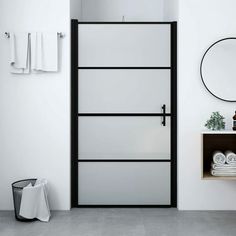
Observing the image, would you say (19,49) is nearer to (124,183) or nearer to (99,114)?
(99,114)

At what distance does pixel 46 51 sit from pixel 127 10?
1274mm

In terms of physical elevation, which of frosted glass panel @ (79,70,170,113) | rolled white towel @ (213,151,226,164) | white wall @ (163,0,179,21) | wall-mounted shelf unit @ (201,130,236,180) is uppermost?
white wall @ (163,0,179,21)

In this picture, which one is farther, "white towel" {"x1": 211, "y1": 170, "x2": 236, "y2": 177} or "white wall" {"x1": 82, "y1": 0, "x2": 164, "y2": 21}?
"white wall" {"x1": 82, "y1": 0, "x2": 164, "y2": 21}

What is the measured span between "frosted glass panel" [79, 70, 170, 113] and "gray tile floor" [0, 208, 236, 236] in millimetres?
1043

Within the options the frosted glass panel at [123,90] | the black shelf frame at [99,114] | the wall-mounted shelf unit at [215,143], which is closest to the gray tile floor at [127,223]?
the black shelf frame at [99,114]

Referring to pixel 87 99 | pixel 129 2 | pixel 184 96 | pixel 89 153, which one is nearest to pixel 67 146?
pixel 89 153

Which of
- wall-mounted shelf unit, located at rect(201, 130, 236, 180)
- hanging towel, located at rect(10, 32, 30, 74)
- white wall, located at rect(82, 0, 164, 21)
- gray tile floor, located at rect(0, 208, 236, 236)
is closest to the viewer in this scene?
gray tile floor, located at rect(0, 208, 236, 236)

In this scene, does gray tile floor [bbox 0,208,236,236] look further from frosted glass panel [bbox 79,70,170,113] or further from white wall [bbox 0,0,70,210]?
frosted glass panel [bbox 79,70,170,113]

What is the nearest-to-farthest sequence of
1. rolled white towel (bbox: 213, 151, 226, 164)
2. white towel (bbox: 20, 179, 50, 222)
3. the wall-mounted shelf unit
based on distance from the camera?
white towel (bbox: 20, 179, 50, 222), rolled white towel (bbox: 213, 151, 226, 164), the wall-mounted shelf unit

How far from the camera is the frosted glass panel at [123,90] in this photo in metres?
3.57

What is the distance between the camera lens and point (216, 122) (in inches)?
131

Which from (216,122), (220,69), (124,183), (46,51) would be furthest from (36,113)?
(220,69)

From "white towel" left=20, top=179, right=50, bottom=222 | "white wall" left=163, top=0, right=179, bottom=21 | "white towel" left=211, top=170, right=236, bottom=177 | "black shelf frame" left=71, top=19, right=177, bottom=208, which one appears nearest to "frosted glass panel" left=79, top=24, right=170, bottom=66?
"black shelf frame" left=71, top=19, right=177, bottom=208

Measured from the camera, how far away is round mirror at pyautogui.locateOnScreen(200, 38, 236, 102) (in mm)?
3416
